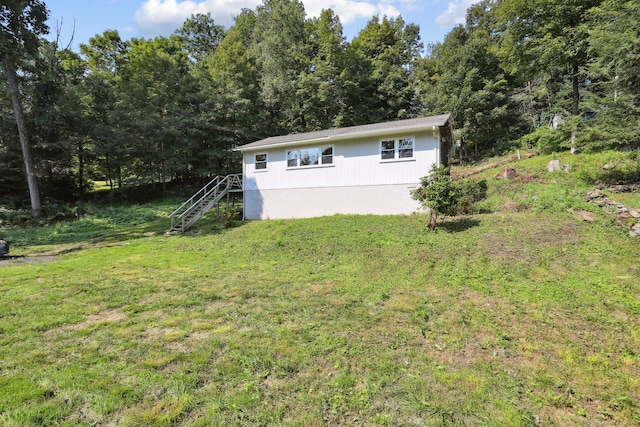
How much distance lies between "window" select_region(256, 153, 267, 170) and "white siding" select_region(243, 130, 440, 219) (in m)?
0.22

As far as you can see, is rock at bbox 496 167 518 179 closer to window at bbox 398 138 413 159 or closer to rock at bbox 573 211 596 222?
rock at bbox 573 211 596 222

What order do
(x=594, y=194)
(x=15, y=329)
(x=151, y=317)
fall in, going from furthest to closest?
(x=594, y=194) → (x=151, y=317) → (x=15, y=329)

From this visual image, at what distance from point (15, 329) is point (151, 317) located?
1750mm

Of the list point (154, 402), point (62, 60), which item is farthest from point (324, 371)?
point (62, 60)

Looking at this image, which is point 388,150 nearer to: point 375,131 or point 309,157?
point 375,131

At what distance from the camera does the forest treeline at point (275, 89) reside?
18391 mm

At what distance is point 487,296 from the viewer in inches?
227

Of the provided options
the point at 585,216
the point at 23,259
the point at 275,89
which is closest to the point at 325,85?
the point at 275,89

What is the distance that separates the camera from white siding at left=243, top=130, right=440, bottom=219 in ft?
40.2

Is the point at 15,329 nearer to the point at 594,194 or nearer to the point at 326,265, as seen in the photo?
the point at 326,265

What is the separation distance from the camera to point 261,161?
1574 cm

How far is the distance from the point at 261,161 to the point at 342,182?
4785 mm

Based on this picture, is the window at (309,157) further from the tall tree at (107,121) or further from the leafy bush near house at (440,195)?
the tall tree at (107,121)

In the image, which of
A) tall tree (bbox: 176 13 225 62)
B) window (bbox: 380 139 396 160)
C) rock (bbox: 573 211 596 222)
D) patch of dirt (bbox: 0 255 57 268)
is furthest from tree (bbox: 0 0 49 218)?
rock (bbox: 573 211 596 222)
